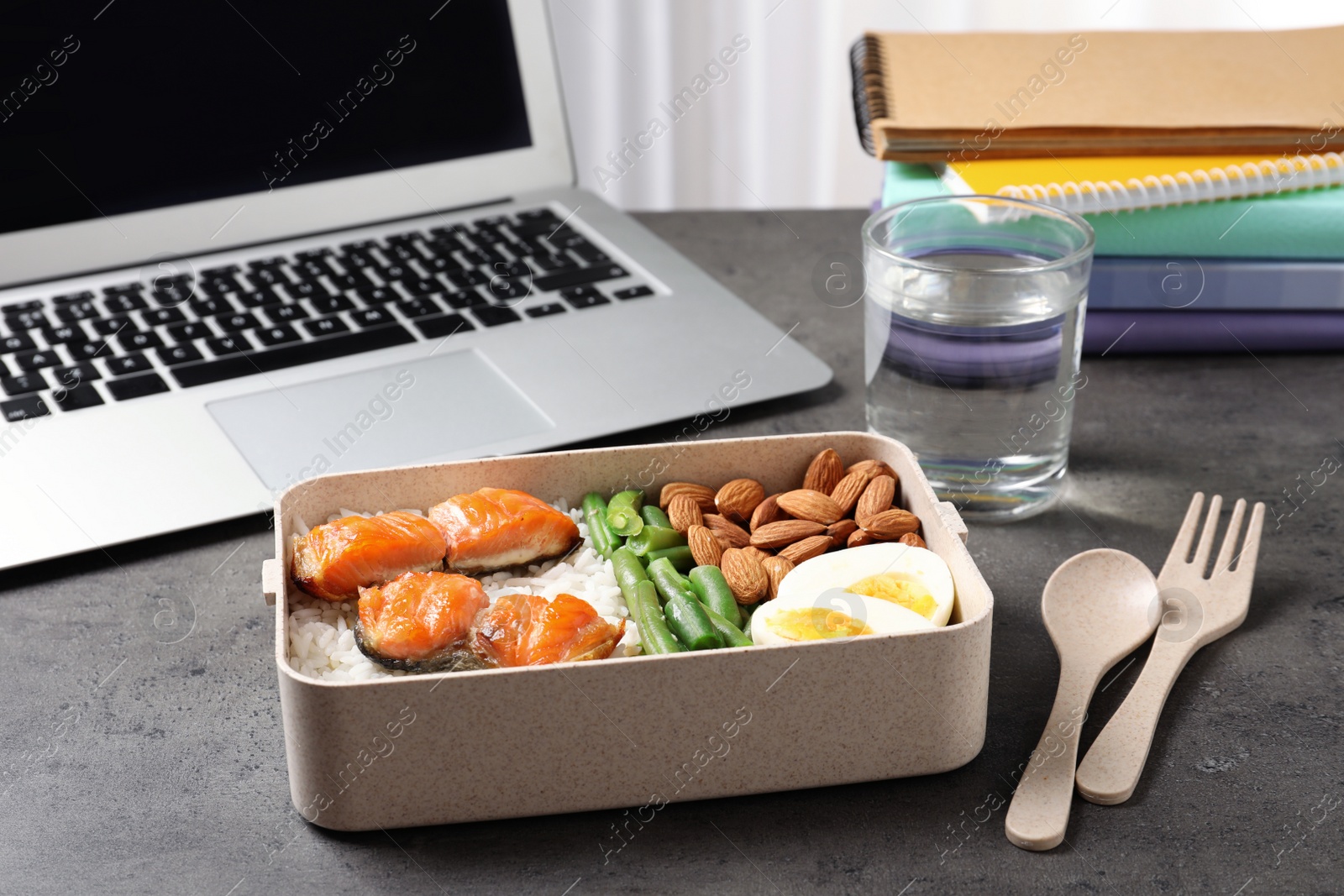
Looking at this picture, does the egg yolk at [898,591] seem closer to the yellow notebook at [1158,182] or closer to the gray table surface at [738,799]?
the gray table surface at [738,799]

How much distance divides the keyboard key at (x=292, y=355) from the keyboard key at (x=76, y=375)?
0.19 ft

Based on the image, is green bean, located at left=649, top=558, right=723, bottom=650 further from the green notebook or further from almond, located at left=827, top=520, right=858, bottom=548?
the green notebook

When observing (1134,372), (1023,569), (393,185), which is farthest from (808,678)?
(393,185)

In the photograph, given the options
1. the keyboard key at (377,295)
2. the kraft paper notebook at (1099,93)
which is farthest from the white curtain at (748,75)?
the keyboard key at (377,295)

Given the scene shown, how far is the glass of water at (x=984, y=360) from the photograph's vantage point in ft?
2.58

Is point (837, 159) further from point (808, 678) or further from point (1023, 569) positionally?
point (808, 678)

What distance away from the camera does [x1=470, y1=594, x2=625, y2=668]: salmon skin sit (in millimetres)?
582

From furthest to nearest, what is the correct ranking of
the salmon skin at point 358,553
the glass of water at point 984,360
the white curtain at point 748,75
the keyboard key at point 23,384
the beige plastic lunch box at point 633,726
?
1. the white curtain at point 748,75
2. the keyboard key at point 23,384
3. the glass of water at point 984,360
4. the salmon skin at point 358,553
5. the beige plastic lunch box at point 633,726

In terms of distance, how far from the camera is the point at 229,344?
0.96 metres

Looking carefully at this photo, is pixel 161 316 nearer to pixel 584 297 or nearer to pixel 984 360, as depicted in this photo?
pixel 584 297

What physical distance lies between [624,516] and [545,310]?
383 millimetres

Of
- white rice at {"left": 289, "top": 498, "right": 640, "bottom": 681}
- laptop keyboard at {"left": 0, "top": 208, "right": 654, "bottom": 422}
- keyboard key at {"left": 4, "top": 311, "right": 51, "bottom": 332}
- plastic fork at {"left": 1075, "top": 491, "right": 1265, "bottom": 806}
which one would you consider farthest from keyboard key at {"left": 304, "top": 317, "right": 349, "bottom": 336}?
plastic fork at {"left": 1075, "top": 491, "right": 1265, "bottom": 806}

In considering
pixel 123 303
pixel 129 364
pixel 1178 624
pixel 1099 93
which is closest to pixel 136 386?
pixel 129 364

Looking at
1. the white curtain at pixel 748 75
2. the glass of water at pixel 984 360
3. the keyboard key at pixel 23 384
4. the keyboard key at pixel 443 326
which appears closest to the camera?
the glass of water at pixel 984 360
